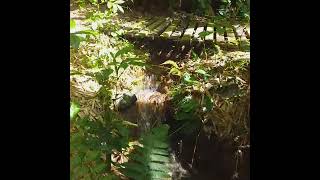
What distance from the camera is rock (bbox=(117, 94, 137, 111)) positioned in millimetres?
3381

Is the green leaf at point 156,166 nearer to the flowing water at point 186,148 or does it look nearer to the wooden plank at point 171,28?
the flowing water at point 186,148

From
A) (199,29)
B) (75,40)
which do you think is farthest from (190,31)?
(75,40)

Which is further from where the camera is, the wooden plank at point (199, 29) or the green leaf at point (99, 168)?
the wooden plank at point (199, 29)

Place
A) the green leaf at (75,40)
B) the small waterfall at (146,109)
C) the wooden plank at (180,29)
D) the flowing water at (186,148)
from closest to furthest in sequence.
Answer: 1. the green leaf at (75,40)
2. the flowing water at (186,148)
3. the small waterfall at (146,109)
4. the wooden plank at (180,29)

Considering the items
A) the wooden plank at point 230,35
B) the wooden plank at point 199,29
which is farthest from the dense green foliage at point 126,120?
the wooden plank at point 199,29

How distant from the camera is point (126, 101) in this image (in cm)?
345

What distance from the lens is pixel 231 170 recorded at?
3146 mm

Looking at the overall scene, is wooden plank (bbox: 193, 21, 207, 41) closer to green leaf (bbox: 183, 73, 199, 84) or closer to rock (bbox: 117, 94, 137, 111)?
green leaf (bbox: 183, 73, 199, 84)

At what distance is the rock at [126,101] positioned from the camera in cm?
338

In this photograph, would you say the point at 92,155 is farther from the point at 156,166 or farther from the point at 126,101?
the point at 126,101
